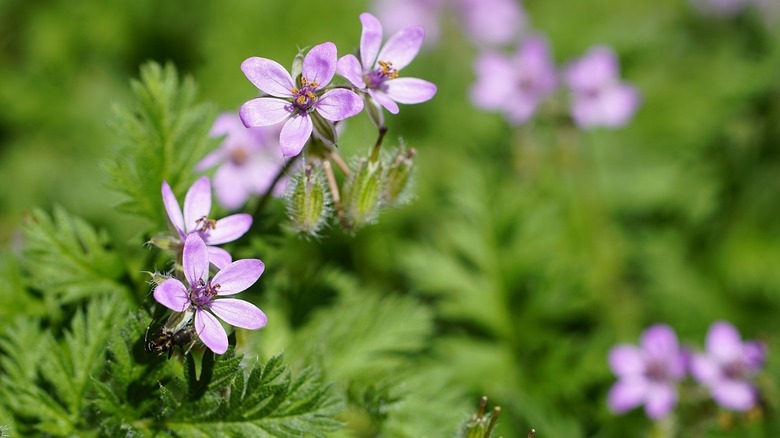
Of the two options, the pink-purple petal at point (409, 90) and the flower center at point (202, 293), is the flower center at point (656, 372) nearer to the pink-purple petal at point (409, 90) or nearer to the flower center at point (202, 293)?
the pink-purple petal at point (409, 90)

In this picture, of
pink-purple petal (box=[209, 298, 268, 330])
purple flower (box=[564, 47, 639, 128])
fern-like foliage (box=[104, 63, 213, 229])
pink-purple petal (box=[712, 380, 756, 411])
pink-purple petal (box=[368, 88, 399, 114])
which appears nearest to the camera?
pink-purple petal (box=[209, 298, 268, 330])

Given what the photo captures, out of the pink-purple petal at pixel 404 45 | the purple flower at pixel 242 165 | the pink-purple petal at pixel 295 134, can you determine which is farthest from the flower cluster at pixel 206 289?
the purple flower at pixel 242 165

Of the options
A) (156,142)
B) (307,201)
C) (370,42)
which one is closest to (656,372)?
(307,201)

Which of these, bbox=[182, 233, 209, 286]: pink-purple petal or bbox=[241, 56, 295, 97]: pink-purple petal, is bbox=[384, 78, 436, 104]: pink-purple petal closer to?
bbox=[241, 56, 295, 97]: pink-purple petal

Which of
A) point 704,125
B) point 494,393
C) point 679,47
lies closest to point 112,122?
point 494,393

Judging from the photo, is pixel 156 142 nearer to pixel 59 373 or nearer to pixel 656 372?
pixel 59 373

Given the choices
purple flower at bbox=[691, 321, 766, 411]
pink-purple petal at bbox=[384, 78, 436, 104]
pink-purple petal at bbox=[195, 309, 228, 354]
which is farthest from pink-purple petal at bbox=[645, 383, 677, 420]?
pink-purple petal at bbox=[195, 309, 228, 354]

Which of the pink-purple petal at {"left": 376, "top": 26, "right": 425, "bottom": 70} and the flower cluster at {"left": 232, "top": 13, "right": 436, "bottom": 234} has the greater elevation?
the pink-purple petal at {"left": 376, "top": 26, "right": 425, "bottom": 70}
